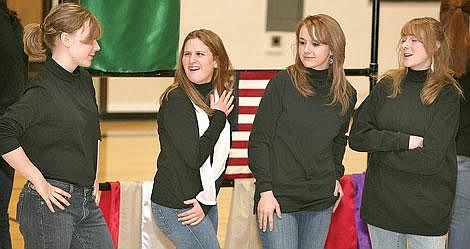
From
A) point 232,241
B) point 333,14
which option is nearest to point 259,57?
point 333,14

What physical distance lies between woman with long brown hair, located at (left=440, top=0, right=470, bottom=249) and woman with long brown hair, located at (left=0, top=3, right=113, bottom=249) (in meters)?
1.76

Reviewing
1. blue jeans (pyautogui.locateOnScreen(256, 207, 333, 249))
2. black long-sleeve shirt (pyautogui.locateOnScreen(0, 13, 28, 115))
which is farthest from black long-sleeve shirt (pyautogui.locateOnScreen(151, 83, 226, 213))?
black long-sleeve shirt (pyautogui.locateOnScreen(0, 13, 28, 115))

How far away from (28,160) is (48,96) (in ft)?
0.82

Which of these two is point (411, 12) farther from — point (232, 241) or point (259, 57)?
point (232, 241)

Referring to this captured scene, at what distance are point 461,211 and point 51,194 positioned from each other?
215 cm

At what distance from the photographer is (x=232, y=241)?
4.86 m

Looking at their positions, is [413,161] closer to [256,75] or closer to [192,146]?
[192,146]

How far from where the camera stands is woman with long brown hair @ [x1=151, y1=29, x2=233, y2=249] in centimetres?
363

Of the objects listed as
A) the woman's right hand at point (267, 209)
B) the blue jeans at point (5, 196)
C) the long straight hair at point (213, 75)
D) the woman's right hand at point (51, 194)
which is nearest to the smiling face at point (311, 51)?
the long straight hair at point (213, 75)

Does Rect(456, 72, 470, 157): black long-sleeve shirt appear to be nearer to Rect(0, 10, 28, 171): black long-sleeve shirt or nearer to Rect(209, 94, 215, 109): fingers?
Rect(209, 94, 215, 109): fingers

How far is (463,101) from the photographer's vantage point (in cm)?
432

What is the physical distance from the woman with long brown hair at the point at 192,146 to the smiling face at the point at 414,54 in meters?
0.77

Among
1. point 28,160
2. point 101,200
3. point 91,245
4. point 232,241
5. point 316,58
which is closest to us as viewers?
point 28,160

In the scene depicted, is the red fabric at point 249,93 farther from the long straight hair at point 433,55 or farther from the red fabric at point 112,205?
the long straight hair at point 433,55
